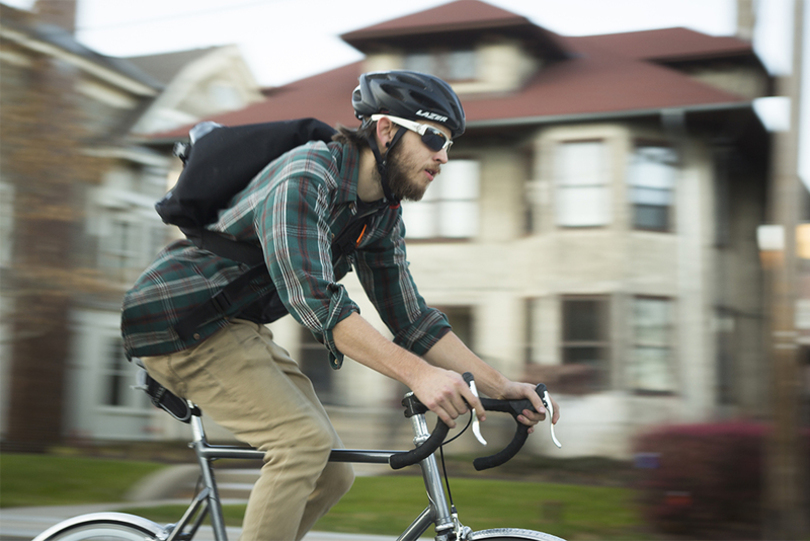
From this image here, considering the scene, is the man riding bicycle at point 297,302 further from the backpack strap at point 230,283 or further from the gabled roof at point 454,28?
the gabled roof at point 454,28

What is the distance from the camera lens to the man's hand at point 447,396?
226 centimetres

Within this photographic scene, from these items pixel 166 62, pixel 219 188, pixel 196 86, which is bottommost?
pixel 219 188

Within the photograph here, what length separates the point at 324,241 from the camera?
257 centimetres

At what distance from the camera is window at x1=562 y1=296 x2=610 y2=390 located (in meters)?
15.9

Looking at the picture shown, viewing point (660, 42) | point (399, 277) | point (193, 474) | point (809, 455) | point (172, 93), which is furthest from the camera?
point (172, 93)

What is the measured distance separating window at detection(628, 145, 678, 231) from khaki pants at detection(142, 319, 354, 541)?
14019 mm

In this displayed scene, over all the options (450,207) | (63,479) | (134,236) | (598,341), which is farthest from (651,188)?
(134,236)

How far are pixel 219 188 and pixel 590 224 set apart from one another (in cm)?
1378

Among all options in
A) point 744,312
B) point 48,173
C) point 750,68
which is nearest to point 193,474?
point 48,173

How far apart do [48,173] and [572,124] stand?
9082mm

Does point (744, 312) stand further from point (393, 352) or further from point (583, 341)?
point (393, 352)

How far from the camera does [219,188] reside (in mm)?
2783

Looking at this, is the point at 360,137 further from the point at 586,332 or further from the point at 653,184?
the point at 653,184

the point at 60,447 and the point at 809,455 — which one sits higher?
the point at 809,455
